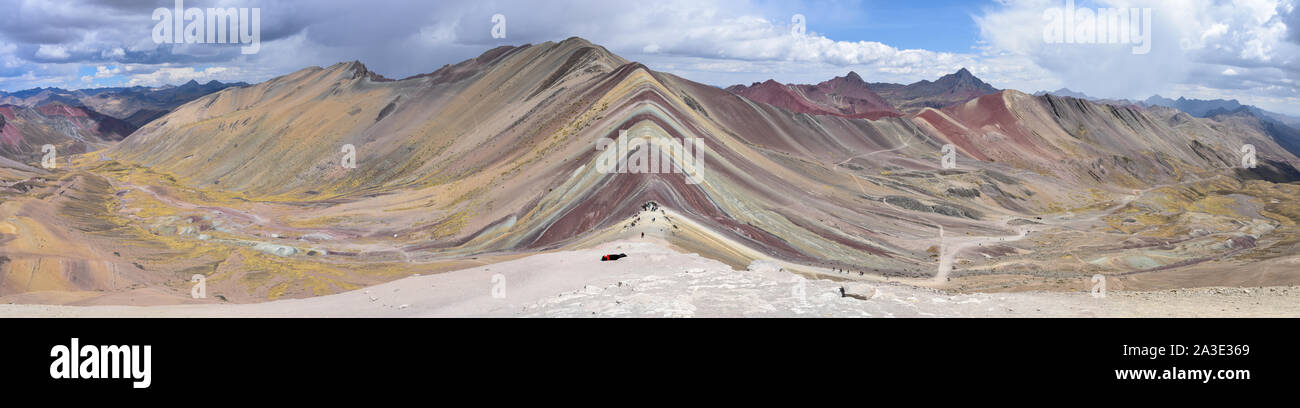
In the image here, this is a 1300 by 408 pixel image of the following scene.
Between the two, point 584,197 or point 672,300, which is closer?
point 672,300

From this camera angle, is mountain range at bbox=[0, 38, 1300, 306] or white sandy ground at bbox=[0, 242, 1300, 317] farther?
mountain range at bbox=[0, 38, 1300, 306]

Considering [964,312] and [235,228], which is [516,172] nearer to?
[235,228]

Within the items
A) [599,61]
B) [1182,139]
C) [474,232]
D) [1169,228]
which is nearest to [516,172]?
[474,232]

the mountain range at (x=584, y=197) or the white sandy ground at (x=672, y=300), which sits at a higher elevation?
the mountain range at (x=584, y=197)

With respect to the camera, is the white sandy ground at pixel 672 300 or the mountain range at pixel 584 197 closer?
the white sandy ground at pixel 672 300
